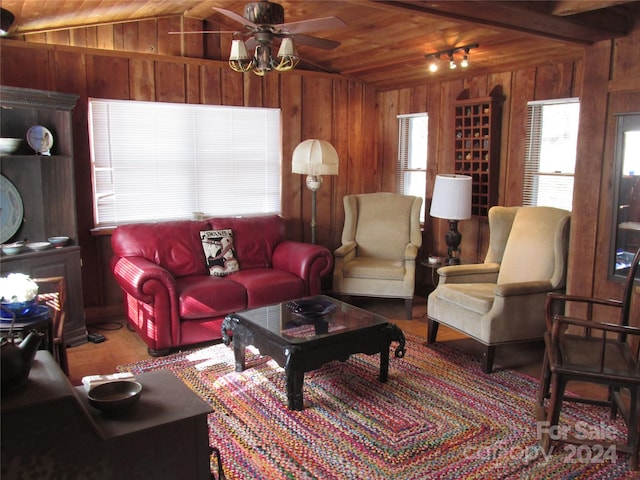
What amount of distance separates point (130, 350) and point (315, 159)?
2.23 m

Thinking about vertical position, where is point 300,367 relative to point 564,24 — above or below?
below

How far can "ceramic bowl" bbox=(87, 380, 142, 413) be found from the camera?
1615 millimetres

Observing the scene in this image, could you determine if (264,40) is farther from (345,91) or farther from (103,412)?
(345,91)

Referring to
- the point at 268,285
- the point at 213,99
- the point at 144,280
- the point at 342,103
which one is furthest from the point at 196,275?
the point at 342,103

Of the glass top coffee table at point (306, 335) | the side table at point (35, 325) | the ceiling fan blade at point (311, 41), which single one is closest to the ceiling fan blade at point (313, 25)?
the ceiling fan blade at point (311, 41)

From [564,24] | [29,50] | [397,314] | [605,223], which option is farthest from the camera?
[397,314]

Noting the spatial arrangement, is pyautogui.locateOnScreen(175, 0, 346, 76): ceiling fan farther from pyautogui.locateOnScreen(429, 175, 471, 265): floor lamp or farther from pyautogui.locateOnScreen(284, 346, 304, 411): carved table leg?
pyautogui.locateOnScreen(429, 175, 471, 265): floor lamp

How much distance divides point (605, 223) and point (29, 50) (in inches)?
167

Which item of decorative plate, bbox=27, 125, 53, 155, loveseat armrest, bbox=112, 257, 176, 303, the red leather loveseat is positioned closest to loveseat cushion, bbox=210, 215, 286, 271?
the red leather loveseat

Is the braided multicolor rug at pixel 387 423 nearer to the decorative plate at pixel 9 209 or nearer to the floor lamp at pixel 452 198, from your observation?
the floor lamp at pixel 452 198

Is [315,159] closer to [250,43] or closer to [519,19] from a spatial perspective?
[250,43]

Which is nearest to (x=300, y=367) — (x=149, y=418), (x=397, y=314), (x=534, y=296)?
(x=149, y=418)

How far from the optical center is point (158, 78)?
4723 mm

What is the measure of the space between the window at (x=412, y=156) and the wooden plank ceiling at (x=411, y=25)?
15.5 inches
